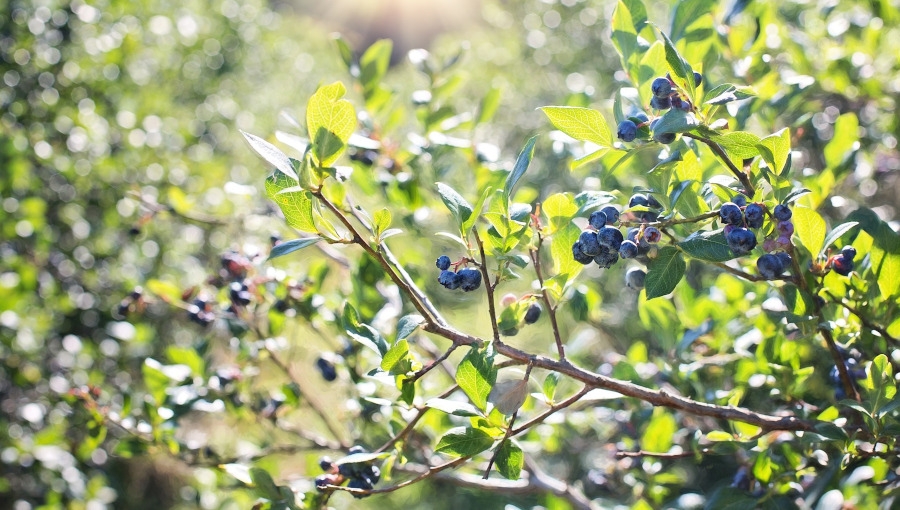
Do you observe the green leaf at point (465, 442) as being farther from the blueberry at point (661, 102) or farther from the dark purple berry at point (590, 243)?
the blueberry at point (661, 102)

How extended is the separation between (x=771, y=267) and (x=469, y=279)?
1.01 ft

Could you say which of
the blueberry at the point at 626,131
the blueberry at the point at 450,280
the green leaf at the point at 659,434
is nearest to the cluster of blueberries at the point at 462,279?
the blueberry at the point at 450,280

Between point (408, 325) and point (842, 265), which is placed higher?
point (842, 265)

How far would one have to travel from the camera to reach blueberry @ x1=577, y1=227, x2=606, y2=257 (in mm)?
753

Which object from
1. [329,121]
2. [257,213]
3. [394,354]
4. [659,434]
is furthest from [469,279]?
[257,213]

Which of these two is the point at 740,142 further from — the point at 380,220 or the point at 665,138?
the point at 380,220

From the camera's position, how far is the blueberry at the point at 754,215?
72 cm

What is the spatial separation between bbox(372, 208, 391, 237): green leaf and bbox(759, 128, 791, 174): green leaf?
0.38 m

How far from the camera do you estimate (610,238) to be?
734 mm

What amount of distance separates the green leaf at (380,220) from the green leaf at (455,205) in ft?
0.21

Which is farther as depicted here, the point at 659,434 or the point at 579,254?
the point at 659,434

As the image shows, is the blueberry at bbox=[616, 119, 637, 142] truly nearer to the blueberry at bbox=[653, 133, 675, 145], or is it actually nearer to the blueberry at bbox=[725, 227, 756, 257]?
the blueberry at bbox=[653, 133, 675, 145]

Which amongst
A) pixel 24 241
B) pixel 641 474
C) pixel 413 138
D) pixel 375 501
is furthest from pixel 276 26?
pixel 641 474

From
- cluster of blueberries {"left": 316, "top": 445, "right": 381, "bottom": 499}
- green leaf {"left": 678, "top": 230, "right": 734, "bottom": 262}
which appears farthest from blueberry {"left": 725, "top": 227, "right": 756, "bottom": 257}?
cluster of blueberries {"left": 316, "top": 445, "right": 381, "bottom": 499}
